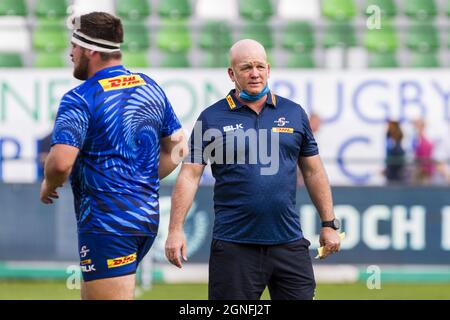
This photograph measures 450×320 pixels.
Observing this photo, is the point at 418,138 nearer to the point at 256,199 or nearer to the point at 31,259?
the point at 31,259

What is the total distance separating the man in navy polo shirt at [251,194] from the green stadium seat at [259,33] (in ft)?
31.2

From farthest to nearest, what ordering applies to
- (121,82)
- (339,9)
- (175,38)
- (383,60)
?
(339,9), (383,60), (175,38), (121,82)

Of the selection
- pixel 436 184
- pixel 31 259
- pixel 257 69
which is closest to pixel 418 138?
pixel 436 184

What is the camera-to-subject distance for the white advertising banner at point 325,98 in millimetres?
15664

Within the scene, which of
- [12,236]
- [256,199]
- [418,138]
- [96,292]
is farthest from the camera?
[418,138]

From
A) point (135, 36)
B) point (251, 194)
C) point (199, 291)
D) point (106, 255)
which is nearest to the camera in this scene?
point (106, 255)

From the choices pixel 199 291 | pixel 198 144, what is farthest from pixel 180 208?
pixel 199 291

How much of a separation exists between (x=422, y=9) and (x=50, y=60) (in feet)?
18.1

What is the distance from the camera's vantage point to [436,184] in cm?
1419

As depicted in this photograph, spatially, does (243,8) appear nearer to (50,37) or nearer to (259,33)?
(259,33)

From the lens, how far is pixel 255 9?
17.5m

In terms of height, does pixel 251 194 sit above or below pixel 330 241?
above

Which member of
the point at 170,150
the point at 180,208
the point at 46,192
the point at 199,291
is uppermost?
the point at 170,150

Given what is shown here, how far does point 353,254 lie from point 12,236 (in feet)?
13.3
